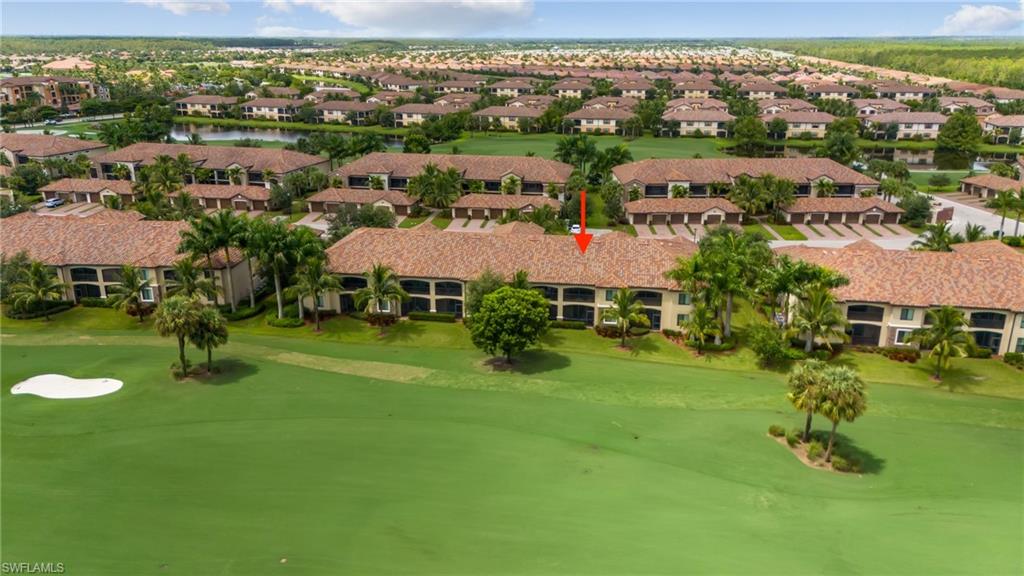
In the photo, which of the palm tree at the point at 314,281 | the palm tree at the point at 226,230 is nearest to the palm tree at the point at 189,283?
the palm tree at the point at 226,230

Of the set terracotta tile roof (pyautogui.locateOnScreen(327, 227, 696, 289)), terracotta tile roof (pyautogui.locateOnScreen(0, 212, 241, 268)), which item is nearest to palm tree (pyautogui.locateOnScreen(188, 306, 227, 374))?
terracotta tile roof (pyautogui.locateOnScreen(0, 212, 241, 268))

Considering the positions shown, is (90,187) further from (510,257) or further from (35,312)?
(510,257)

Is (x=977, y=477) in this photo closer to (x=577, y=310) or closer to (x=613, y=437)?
(x=613, y=437)

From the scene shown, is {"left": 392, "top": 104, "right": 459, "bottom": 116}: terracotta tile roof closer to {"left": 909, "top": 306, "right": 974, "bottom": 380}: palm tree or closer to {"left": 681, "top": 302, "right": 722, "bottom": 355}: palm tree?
{"left": 681, "top": 302, "right": 722, "bottom": 355}: palm tree

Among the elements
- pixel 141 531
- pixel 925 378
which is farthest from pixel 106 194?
pixel 925 378

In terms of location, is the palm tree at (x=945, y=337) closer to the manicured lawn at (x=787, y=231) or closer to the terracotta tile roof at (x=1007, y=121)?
the manicured lawn at (x=787, y=231)
